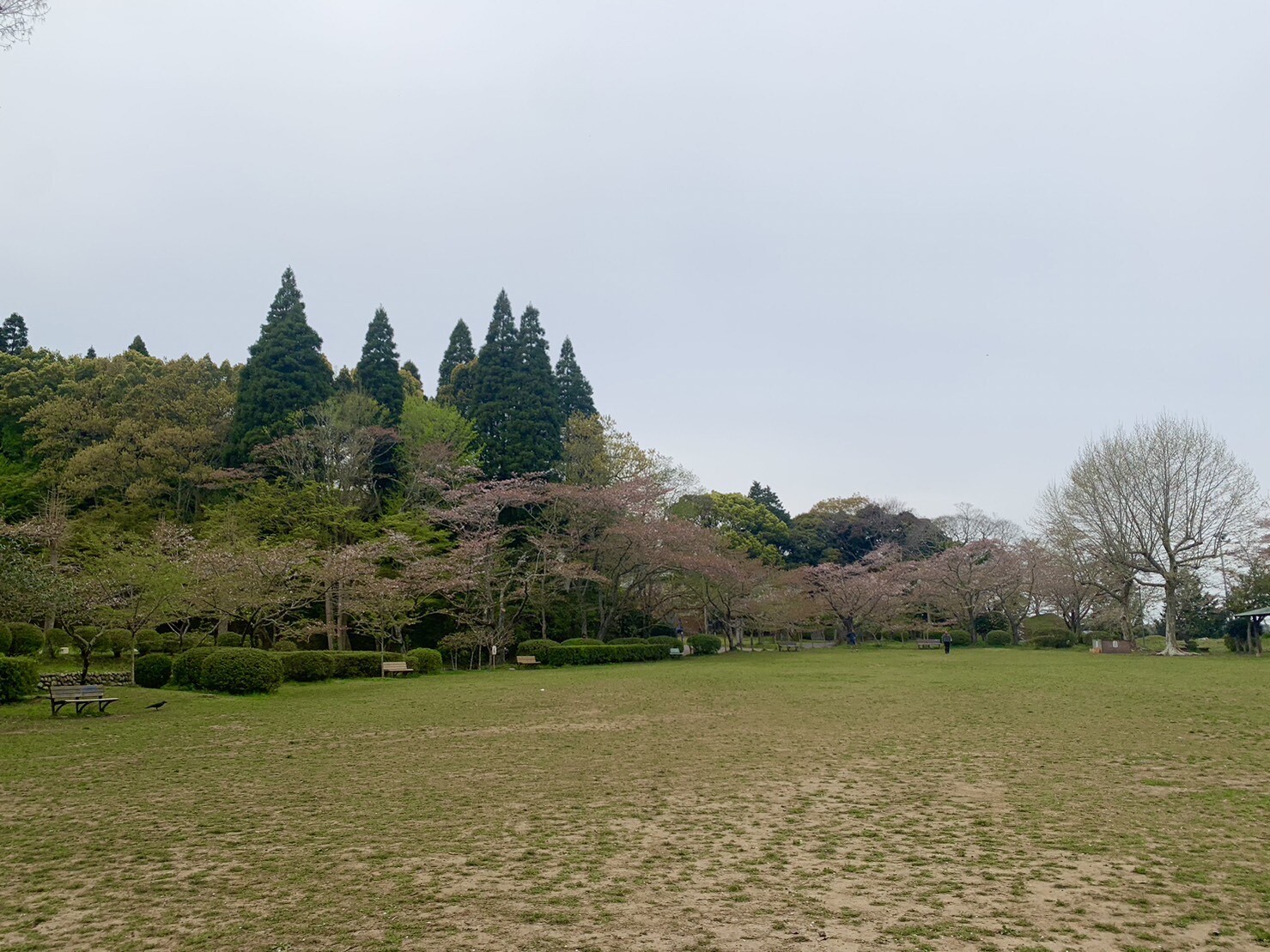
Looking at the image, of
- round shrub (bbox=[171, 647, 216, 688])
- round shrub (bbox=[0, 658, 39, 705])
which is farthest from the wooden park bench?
round shrub (bbox=[171, 647, 216, 688])

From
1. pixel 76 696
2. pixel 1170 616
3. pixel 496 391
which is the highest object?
pixel 496 391

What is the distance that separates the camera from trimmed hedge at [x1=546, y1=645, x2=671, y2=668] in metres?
28.9

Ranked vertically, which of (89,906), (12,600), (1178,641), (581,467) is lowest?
(1178,641)

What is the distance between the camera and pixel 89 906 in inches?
177

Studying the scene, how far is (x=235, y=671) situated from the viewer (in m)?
17.3

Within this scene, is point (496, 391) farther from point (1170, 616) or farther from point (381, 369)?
point (1170, 616)

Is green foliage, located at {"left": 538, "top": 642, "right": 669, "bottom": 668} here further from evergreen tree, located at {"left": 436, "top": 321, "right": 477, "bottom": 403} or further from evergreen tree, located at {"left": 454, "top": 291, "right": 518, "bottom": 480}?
evergreen tree, located at {"left": 436, "top": 321, "right": 477, "bottom": 403}

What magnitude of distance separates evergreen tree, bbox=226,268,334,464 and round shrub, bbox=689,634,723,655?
19842 mm

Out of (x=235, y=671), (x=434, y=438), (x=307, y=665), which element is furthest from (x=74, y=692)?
(x=434, y=438)

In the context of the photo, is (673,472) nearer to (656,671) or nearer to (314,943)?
(656,671)

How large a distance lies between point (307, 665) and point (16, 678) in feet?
23.3

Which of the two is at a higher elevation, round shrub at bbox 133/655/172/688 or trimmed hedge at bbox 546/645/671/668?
round shrub at bbox 133/655/172/688

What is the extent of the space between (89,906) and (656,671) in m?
21.8

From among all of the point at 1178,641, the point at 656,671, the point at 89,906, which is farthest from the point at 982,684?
the point at 1178,641
